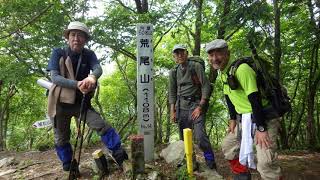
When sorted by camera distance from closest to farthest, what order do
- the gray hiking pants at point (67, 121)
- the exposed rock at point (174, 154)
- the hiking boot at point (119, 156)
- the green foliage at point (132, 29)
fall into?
the gray hiking pants at point (67, 121) < the hiking boot at point (119, 156) < the exposed rock at point (174, 154) < the green foliage at point (132, 29)

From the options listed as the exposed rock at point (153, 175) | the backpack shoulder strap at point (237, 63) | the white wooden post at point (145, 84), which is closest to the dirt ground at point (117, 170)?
the exposed rock at point (153, 175)

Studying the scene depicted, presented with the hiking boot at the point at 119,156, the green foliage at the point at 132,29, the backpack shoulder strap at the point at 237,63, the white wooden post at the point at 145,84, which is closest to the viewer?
the backpack shoulder strap at the point at 237,63

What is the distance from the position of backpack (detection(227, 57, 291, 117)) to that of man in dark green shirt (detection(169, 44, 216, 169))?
1.71 m

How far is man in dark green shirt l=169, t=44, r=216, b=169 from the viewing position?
5.61m

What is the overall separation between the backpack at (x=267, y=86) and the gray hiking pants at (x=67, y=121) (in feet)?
6.77

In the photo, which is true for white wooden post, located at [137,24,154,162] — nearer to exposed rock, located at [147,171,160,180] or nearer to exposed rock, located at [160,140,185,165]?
exposed rock, located at [160,140,185,165]

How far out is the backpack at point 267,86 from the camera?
387 cm

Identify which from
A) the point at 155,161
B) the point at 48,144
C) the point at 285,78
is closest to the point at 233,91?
the point at 155,161

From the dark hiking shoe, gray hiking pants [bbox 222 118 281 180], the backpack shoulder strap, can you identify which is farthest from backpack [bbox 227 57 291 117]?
the dark hiking shoe

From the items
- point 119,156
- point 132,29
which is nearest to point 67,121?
point 119,156

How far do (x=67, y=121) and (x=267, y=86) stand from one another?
298 cm

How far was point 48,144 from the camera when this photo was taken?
9.95m

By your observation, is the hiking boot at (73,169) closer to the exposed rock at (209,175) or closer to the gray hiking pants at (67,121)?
the gray hiking pants at (67,121)

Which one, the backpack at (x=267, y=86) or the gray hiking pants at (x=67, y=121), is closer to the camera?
the backpack at (x=267, y=86)
